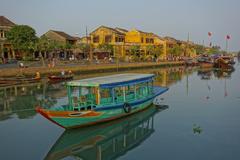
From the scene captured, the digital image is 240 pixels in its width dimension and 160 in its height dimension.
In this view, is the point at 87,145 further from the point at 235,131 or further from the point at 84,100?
the point at 235,131

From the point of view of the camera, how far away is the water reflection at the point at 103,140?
11.2 meters

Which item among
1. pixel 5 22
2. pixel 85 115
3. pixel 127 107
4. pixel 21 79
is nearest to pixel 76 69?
pixel 21 79

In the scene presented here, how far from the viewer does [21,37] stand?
149 ft

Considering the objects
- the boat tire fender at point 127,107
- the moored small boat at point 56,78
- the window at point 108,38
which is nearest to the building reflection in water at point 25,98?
the moored small boat at point 56,78

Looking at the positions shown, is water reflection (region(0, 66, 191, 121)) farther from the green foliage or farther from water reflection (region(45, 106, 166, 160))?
the green foliage

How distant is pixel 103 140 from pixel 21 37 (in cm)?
3756

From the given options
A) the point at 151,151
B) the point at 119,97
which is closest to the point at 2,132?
the point at 119,97

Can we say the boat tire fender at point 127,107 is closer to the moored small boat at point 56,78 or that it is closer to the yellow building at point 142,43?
the moored small boat at point 56,78

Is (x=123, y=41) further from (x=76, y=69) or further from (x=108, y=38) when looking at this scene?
(x=76, y=69)

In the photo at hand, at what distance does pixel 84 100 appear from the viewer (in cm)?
1450

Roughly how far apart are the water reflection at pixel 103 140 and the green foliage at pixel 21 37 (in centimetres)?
3503

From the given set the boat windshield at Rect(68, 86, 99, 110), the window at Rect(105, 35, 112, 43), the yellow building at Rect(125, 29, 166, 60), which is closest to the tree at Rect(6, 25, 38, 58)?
the window at Rect(105, 35, 112, 43)

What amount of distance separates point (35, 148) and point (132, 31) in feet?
205

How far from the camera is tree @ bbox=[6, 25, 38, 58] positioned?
148 feet
